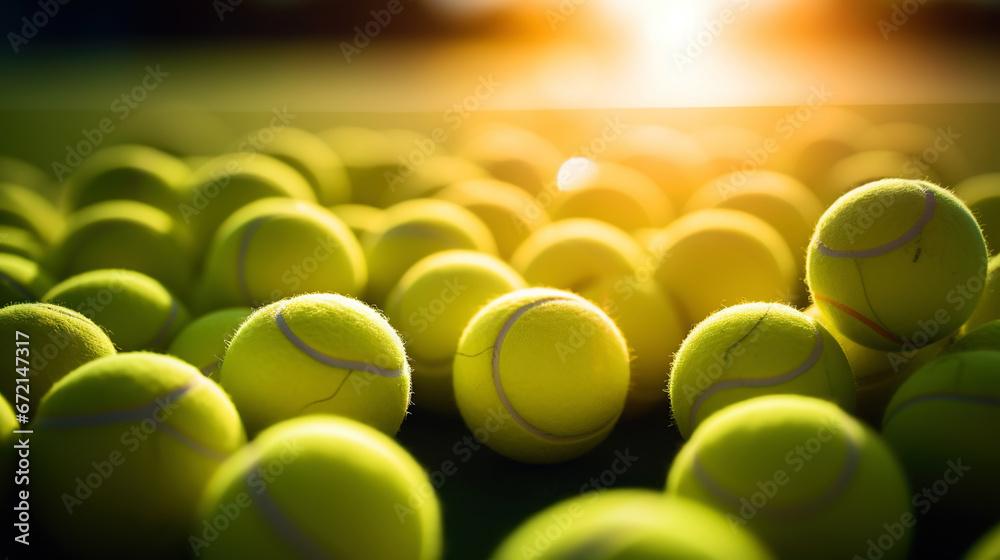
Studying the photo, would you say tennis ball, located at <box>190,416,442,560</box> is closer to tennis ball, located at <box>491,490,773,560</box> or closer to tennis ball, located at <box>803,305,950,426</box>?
tennis ball, located at <box>491,490,773,560</box>

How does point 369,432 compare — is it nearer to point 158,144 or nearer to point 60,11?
point 158,144

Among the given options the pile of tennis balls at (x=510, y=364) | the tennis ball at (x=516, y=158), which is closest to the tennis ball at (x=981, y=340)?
the pile of tennis balls at (x=510, y=364)

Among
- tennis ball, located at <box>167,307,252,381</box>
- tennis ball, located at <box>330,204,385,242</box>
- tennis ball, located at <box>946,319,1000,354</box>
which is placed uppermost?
tennis ball, located at <box>946,319,1000,354</box>

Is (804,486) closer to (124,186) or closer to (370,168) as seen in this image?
(370,168)

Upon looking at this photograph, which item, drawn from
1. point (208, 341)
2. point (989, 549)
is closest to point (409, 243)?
point (208, 341)

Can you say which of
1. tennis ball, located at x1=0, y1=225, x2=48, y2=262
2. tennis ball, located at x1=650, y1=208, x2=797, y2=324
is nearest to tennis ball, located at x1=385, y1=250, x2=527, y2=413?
tennis ball, located at x1=650, y1=208, x2=797, y2=324

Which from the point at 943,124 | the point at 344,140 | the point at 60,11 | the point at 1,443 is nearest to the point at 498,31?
the point at 60,11
